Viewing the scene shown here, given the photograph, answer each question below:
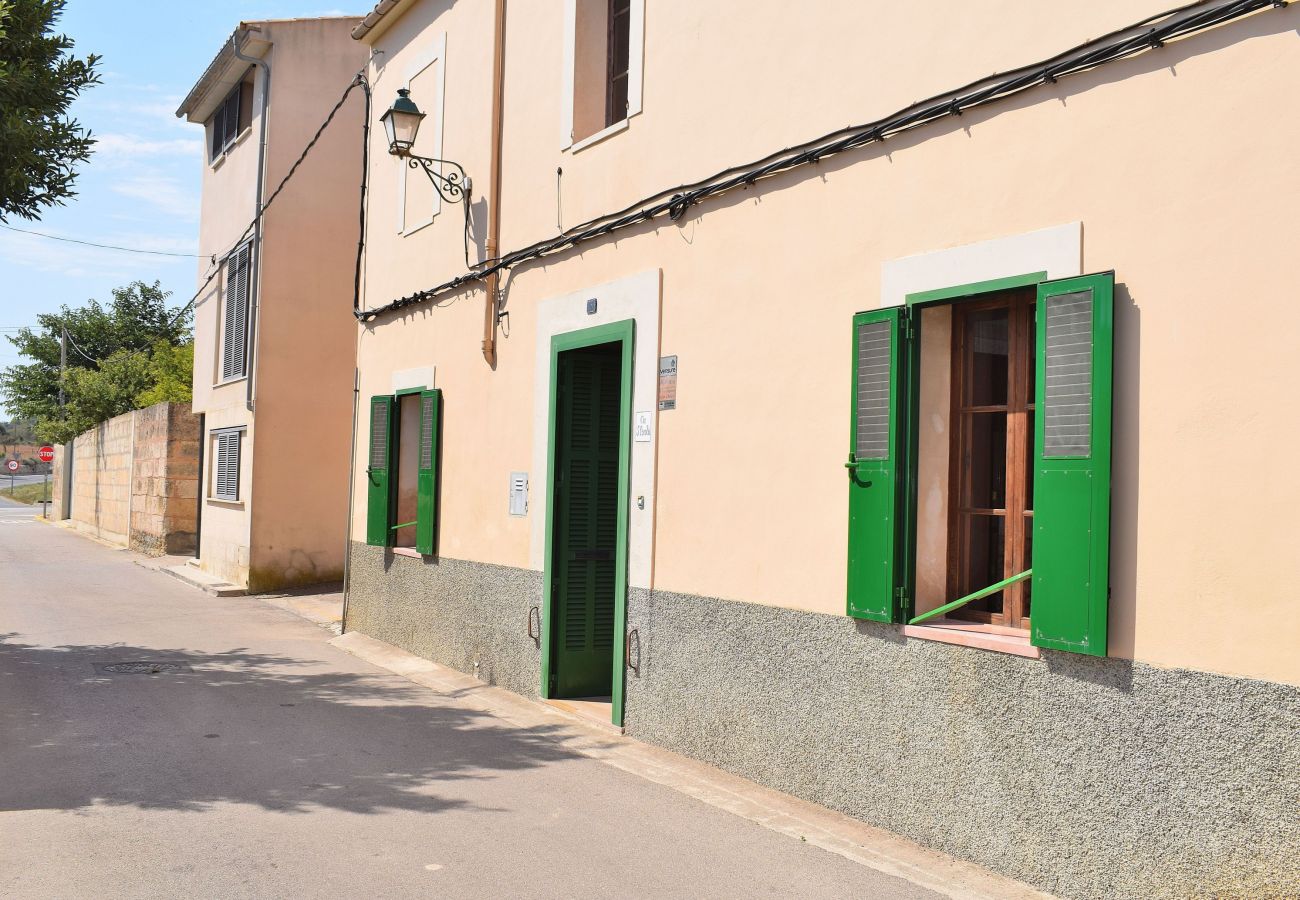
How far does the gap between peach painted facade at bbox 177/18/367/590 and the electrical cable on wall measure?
9108mm

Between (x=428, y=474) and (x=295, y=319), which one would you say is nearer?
(x=428, y=474)

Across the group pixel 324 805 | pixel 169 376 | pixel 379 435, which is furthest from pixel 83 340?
pixel 324 805

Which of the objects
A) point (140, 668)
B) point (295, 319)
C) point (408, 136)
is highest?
point (408, 136)

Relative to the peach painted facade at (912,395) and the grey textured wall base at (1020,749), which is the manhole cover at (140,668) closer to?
the peach painted facade at (912,395)

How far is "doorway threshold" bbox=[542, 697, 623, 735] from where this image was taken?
26.7 ft

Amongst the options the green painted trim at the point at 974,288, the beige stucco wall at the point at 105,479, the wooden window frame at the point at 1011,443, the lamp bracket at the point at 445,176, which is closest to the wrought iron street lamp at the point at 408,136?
the lamp bracket at the point at 445,176

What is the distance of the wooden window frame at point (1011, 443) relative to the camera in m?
5.43

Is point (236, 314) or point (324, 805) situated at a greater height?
point (236, 314)

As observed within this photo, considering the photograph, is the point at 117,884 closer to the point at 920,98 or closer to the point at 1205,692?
the point at 1205,692

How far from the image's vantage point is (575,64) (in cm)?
876

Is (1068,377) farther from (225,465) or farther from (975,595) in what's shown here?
(225,465)

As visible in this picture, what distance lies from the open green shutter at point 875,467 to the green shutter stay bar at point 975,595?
122mm

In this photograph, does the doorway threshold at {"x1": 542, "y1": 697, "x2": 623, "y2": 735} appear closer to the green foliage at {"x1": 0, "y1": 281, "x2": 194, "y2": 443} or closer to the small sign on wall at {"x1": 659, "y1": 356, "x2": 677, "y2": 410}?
the small sign on wall at {"x1": 659, "y1": 356, "x2": 677, "y2": 410}

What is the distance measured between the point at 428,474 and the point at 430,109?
347 centimetres
